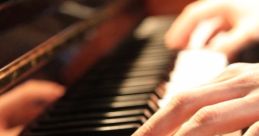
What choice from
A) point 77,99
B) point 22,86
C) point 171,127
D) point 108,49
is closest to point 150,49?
point 108,49

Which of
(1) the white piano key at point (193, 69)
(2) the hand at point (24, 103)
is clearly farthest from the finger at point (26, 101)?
(1) the white piano key at point (193, 69)

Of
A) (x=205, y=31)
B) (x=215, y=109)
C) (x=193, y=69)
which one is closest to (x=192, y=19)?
(x=205, y=31)

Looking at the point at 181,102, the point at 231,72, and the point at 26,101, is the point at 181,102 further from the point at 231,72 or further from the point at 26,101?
the point at 26,101

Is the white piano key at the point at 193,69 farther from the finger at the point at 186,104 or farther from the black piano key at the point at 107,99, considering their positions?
the finger at the point at 186,104

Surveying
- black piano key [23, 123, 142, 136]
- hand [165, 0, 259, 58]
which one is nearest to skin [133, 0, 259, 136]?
black piano key [23, 123, 142, 136]

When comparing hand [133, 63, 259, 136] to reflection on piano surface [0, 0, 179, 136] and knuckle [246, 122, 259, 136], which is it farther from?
reflection on piano surface [0, 0, 179, 136]

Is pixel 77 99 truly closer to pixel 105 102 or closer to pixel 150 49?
pixel 105 102
